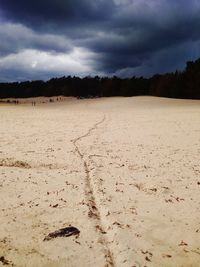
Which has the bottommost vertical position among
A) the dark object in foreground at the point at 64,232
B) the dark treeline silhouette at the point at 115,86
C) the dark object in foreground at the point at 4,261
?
the dark object in foreground at the point at 4,261

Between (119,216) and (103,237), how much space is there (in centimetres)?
72

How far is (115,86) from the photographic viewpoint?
7188 cm

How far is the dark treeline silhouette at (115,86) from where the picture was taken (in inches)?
2162

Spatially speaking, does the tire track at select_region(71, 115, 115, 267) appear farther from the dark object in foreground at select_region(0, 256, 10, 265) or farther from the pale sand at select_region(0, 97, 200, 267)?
the dark object in foreground at select_region(0, 256, 10, 265)

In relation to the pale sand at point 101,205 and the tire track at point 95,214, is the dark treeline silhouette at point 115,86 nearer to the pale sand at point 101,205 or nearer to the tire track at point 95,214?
the pale sand at point 101,205

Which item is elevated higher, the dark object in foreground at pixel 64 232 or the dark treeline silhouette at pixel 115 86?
the dark treeline silhouette at pixel 115 86

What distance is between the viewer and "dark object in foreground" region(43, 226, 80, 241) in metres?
4.34

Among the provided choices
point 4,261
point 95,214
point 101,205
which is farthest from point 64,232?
point 101,205

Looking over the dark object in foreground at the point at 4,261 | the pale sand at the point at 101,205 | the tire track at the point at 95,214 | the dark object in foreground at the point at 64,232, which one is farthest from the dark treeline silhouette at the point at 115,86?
the dark object in foreground at the point at 4,261

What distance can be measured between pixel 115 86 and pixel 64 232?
6851cm

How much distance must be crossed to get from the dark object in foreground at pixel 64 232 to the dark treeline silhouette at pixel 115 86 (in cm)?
5052

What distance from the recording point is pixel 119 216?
4.98 meters

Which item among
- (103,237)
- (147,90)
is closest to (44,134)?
(103,237)

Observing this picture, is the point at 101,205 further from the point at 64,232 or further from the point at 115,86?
the point at 115,86
